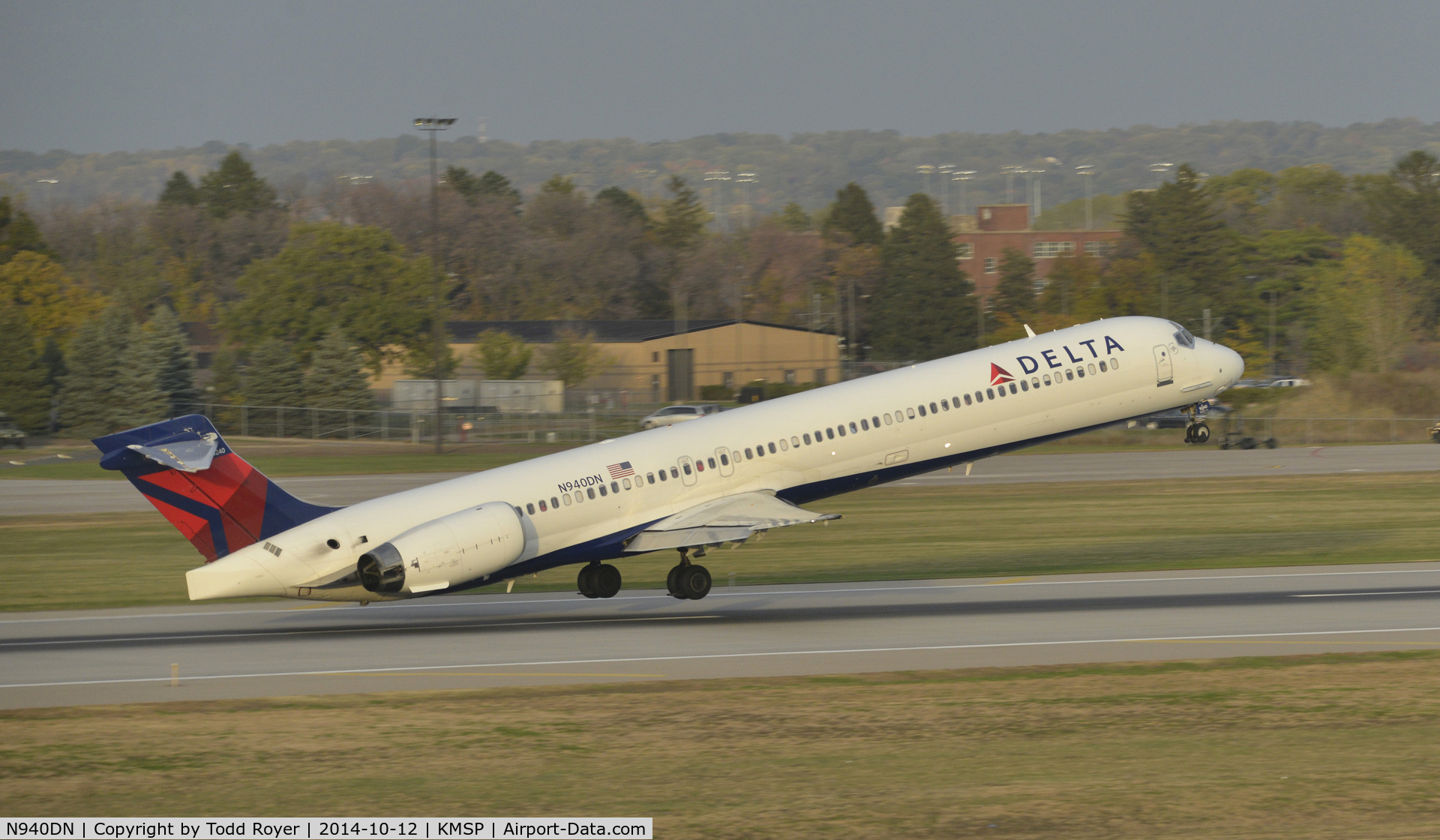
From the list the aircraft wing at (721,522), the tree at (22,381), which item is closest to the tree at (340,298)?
the tree at (22,381)

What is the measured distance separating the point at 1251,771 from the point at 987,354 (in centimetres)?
1787

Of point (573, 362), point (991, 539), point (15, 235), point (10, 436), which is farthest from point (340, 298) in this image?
point (991, 539)

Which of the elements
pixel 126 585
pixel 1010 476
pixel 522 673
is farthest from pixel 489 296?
pixel 522 673

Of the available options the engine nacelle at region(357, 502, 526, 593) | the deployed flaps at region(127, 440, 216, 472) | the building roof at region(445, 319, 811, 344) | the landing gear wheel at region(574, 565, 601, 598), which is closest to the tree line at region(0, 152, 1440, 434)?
the building roof at region(445, 319, 811, 344)

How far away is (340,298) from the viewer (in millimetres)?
120188

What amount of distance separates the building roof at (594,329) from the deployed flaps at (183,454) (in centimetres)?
8445

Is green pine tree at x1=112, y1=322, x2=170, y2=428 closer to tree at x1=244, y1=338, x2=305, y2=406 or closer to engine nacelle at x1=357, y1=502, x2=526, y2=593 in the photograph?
tree at x1=244, y1=338, x2=305, y2=406

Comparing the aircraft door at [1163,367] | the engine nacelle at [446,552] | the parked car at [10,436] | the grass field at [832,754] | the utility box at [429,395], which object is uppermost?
the aircraft door at [1163,367]

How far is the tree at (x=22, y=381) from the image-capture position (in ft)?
324

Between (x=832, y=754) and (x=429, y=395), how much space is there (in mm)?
85953

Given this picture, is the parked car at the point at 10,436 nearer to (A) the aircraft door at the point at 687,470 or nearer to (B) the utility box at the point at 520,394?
(B) the utility box at the point at 520,394

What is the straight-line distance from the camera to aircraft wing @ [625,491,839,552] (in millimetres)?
30766

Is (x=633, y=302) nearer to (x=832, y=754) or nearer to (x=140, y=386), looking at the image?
(x=140, y=386)

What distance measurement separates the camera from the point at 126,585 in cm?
3875
